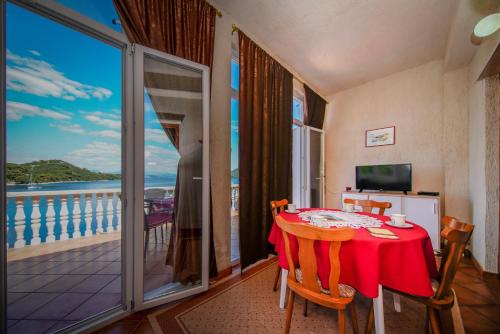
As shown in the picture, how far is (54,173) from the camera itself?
2.96 metres

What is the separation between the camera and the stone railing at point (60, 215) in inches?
94.8

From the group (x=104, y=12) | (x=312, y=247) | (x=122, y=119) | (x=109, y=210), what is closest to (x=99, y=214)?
(x=109, y=210)

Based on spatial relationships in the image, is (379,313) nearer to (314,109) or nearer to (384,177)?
(384,177)

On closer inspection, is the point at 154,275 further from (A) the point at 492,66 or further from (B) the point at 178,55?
(A) the point at 492,66

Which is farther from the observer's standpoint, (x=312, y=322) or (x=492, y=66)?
(x=492, y=66)

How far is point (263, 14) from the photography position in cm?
221

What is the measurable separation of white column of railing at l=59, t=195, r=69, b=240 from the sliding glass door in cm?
214

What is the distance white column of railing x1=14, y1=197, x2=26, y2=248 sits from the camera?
239 cm

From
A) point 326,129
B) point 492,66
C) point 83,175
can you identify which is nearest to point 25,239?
point 83,175

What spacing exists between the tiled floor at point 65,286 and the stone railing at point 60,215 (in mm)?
388

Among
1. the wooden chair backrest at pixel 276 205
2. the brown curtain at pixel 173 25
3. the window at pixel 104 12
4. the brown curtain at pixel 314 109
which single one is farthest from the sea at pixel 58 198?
the brown curtain at pixel 314 109

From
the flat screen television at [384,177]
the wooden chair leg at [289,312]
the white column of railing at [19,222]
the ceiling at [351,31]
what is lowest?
the wooden chair leg at [289,312]

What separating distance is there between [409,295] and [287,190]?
1938mm

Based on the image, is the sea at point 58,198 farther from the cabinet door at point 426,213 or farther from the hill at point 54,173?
the cabinet door at point 426,213
